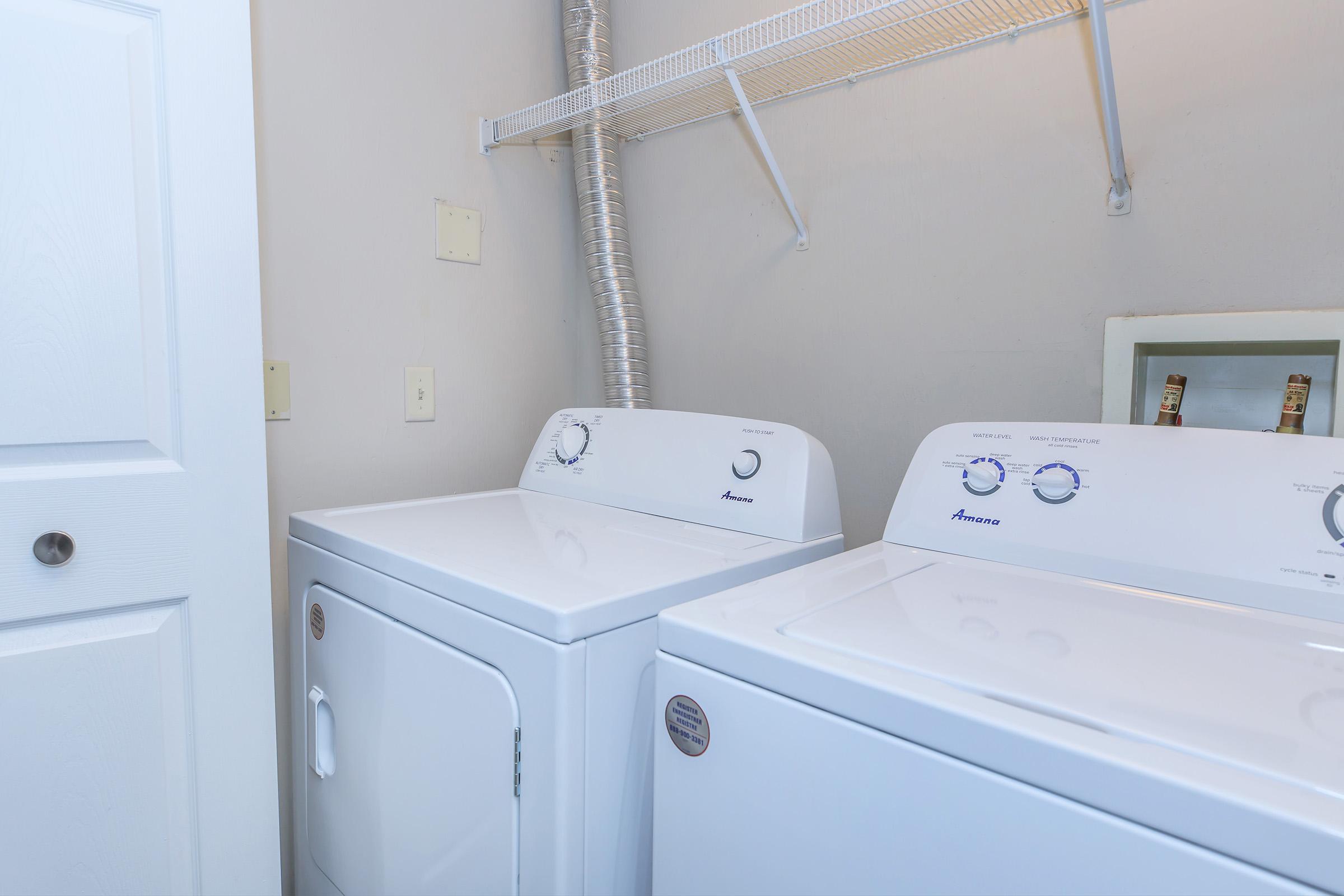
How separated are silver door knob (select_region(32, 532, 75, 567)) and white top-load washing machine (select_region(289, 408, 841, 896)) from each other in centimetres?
32

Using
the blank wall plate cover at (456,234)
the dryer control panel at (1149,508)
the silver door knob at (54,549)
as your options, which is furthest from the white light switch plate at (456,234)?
the dryer control panel at (1149,508)

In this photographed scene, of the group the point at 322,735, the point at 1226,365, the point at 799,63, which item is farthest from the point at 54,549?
the point at 1226,365

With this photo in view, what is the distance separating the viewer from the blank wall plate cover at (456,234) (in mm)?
1676

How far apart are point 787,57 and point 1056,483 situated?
0.88 metres

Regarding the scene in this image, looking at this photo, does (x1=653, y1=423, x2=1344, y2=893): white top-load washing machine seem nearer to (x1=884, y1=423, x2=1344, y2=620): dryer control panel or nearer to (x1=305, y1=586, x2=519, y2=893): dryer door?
(x1=884, y1=423, x2=1344, y2=620): dryer control panel

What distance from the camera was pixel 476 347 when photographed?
1.77 meters

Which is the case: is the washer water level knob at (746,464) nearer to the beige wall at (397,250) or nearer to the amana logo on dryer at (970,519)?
the amana logo on dryer at (970,519)

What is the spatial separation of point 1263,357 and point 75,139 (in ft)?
5.39

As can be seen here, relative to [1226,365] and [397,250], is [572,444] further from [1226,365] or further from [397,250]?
[1226,365]

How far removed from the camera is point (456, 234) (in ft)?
5.60

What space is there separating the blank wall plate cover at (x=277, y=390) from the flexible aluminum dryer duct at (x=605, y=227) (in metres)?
0.66

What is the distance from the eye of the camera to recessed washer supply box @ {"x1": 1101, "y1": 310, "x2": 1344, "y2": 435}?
3.33ft

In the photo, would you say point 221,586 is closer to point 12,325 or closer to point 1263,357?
point 12,325

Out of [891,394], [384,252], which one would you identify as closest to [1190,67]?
[891,394]
